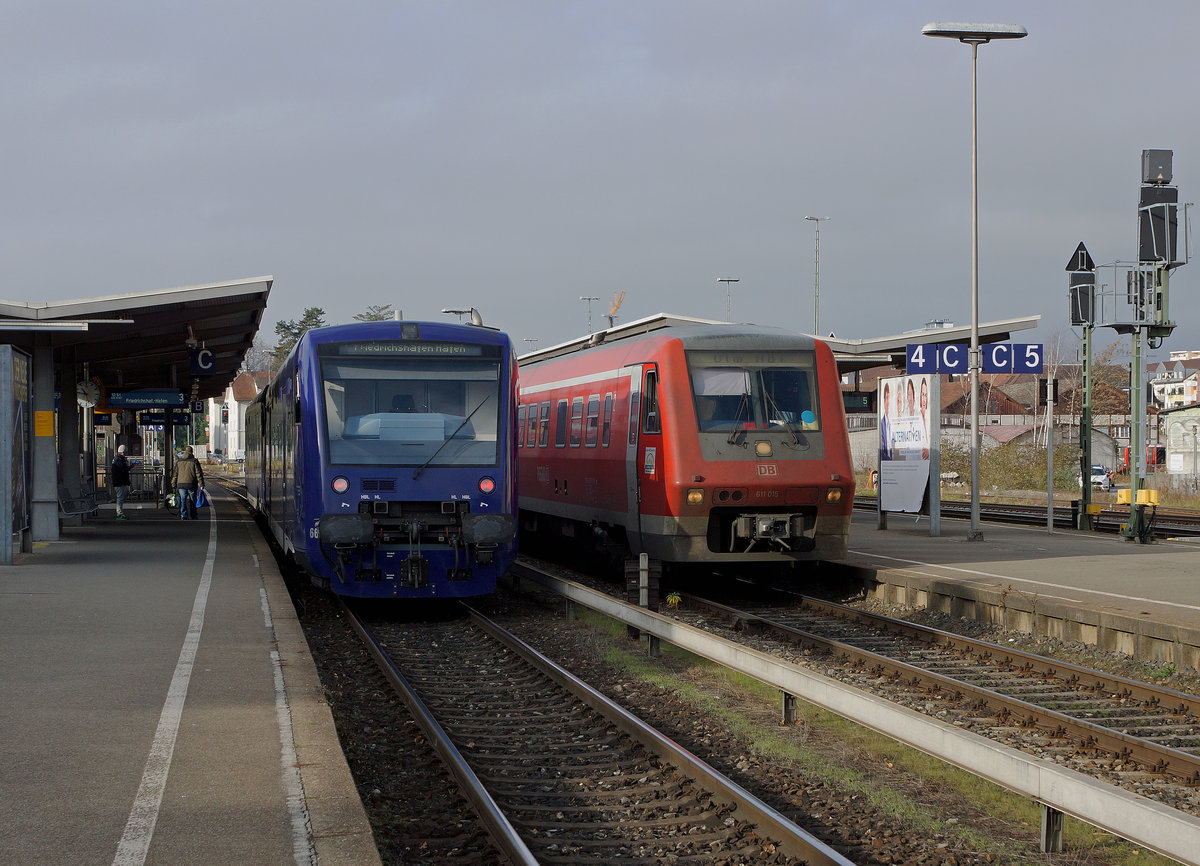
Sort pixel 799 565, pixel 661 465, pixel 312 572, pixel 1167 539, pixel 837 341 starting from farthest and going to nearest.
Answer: pixel 837 341 → pixel 1167 539 → pixel 799 565 → pixel 661 465 → pixel 312 572

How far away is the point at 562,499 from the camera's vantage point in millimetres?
19359

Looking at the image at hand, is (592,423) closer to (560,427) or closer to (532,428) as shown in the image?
(560,427)

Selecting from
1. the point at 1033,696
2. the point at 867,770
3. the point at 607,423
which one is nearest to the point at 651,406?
the point at 607,423

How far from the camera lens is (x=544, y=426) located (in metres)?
21.0

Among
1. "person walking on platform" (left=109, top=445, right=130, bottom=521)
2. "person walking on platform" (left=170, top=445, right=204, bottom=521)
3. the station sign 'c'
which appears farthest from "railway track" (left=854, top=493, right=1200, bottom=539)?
"person walking on platform" (left=109, top=445, right=130, bottom=521)

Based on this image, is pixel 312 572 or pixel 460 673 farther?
pixel 312 572

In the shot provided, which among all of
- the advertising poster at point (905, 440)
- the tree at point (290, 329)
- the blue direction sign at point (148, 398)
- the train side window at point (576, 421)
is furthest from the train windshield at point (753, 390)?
the tree at point (290, 329)

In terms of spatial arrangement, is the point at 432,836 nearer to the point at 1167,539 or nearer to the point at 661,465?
the point at 661,465

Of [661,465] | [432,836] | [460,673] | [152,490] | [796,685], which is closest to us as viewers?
[432,836]

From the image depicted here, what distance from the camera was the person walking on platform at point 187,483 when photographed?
93.7 ft

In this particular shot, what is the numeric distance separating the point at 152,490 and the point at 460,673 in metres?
34.8

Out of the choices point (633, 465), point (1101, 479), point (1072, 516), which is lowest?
point (1101, 479)

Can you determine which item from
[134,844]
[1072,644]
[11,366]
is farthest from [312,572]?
[134,844]

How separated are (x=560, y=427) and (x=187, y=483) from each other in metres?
12.5
